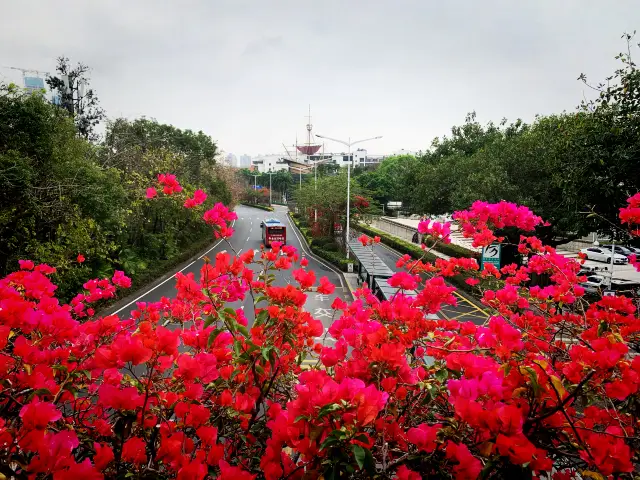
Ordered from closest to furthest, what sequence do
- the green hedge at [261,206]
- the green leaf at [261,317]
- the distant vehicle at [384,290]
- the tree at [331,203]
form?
the green leaf at [261,317] < the distant vehicle at [384,290] < the tree at [331,203] < the green hedge at [261,206]

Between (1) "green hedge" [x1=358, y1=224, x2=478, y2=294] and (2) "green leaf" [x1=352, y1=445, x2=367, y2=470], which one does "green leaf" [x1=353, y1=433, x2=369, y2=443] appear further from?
(1) "green hedge" [x1=358, y1=224, x2=478, y2=294]

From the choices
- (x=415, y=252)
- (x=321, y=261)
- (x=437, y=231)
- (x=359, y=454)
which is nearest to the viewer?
(x=359, y=454)

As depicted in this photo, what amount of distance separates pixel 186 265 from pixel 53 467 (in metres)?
19.1

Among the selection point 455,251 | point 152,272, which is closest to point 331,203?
point 455,251

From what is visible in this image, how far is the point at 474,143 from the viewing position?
2395 cm

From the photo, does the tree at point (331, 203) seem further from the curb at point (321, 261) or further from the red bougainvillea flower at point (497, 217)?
the red bougainvillea flower at point (497, 217)

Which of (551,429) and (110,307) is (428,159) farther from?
(551,429)

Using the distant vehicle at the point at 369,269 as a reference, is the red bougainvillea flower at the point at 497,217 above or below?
above

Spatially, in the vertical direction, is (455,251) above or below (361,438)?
below

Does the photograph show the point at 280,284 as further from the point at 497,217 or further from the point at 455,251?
the point at 455,251

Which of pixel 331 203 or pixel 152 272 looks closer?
pixel 152 272

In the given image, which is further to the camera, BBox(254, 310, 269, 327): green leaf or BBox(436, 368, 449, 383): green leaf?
BBox(254, 310, 269, 327): green leaf

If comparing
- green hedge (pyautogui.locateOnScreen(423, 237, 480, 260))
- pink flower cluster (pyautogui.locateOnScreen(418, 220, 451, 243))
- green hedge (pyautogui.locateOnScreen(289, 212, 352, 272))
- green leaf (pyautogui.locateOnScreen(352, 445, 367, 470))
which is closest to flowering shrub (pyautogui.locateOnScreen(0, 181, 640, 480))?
green leaf (pyautogui.locateOnScreen(352, 445, 367, 470))

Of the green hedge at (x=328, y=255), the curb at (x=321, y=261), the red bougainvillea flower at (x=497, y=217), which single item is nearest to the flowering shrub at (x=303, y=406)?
the red bougainvillea flower at (x=497, y=217)
